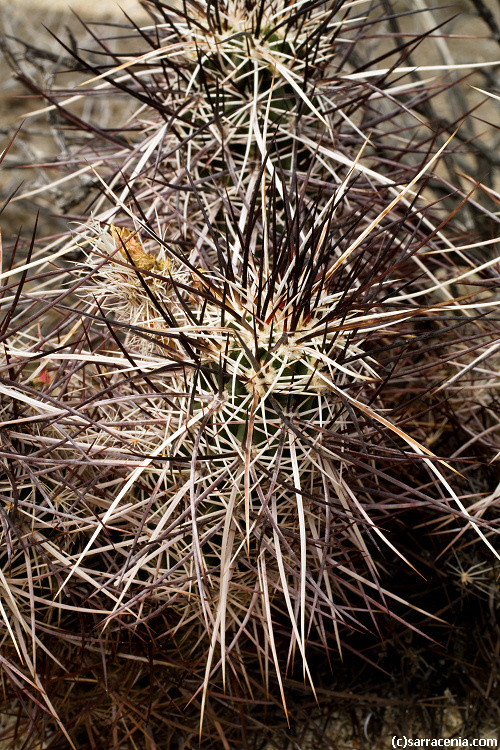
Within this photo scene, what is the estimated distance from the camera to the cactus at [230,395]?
771 millimetres

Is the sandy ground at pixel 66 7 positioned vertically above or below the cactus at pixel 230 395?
above

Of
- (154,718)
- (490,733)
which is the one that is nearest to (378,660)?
(490,733)

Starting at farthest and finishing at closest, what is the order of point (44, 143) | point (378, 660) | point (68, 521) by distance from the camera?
point (44, 143), point (378, 660), point (68, 521)

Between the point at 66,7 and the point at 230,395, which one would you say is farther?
the point at 66,7

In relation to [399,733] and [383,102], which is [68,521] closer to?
[399,733]

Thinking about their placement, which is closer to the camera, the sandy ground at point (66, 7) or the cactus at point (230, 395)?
the cactus at point (230, 395)

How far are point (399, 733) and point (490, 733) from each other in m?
0.15

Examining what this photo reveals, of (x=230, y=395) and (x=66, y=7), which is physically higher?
(x=66, y=7)

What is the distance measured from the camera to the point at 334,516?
0.85m

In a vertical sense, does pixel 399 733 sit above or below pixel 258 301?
below

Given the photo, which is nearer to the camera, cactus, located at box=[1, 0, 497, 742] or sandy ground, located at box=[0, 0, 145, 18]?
cactus, located at box=[1, 0, 497, 742]

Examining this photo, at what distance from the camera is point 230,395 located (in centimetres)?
80

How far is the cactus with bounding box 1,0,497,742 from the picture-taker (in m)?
0.77

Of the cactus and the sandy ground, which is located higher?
the sandy ground
